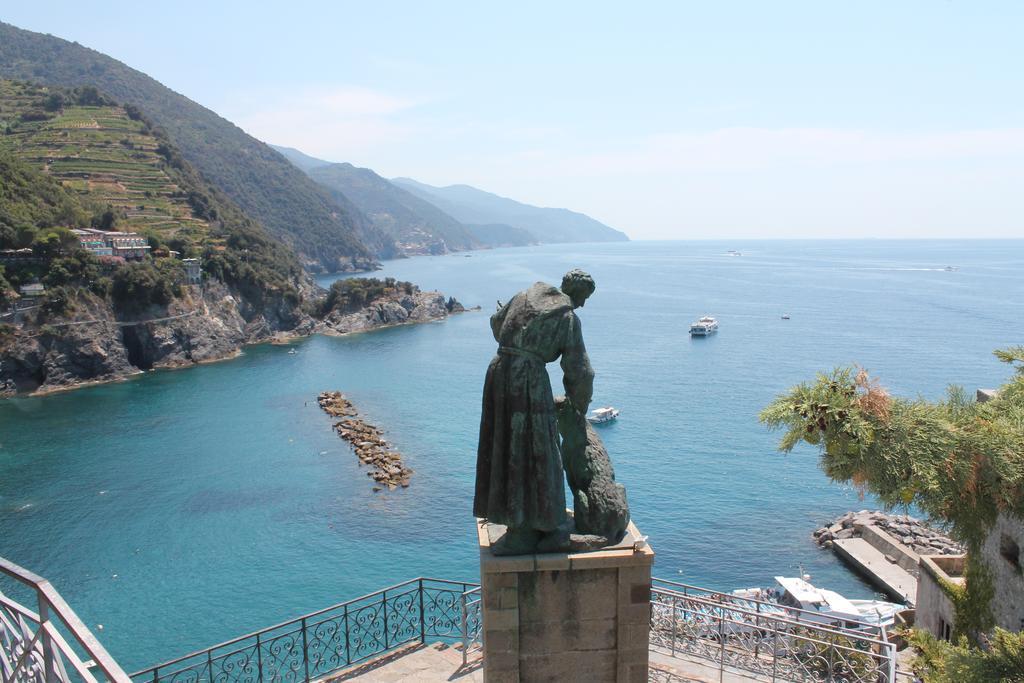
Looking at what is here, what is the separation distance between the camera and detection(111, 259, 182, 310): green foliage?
6381 cm

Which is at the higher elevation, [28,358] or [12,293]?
[12,293]

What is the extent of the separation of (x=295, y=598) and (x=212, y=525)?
9088 millimetres

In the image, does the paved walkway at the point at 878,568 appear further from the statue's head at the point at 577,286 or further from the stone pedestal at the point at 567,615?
the statue's head at the point at 577,286

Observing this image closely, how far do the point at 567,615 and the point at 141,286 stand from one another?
68.0 metres

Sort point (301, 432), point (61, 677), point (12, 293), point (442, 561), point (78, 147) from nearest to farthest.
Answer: point (61, 677), point (442, 561), point (301, 432), point (12, 293), point (78, 147)

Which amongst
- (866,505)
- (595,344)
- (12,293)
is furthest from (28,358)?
(866,505)

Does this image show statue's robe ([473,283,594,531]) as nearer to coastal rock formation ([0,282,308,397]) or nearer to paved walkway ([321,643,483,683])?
paved walkway ([321,643,483,683])

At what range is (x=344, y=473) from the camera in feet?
127

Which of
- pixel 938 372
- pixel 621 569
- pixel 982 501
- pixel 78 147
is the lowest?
pixel 938 372

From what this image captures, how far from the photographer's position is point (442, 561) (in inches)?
1107

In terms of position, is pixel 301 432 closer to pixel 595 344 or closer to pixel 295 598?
pixel 295 598

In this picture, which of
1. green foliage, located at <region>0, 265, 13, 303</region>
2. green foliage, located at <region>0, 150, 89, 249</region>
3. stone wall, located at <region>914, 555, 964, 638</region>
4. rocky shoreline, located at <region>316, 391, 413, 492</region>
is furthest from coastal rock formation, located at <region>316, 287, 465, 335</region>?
stone wall, located at <region>914, 555, 964, 638</region>

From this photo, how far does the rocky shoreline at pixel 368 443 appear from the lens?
37.4m

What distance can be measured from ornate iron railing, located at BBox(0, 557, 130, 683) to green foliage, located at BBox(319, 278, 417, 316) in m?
88.9
